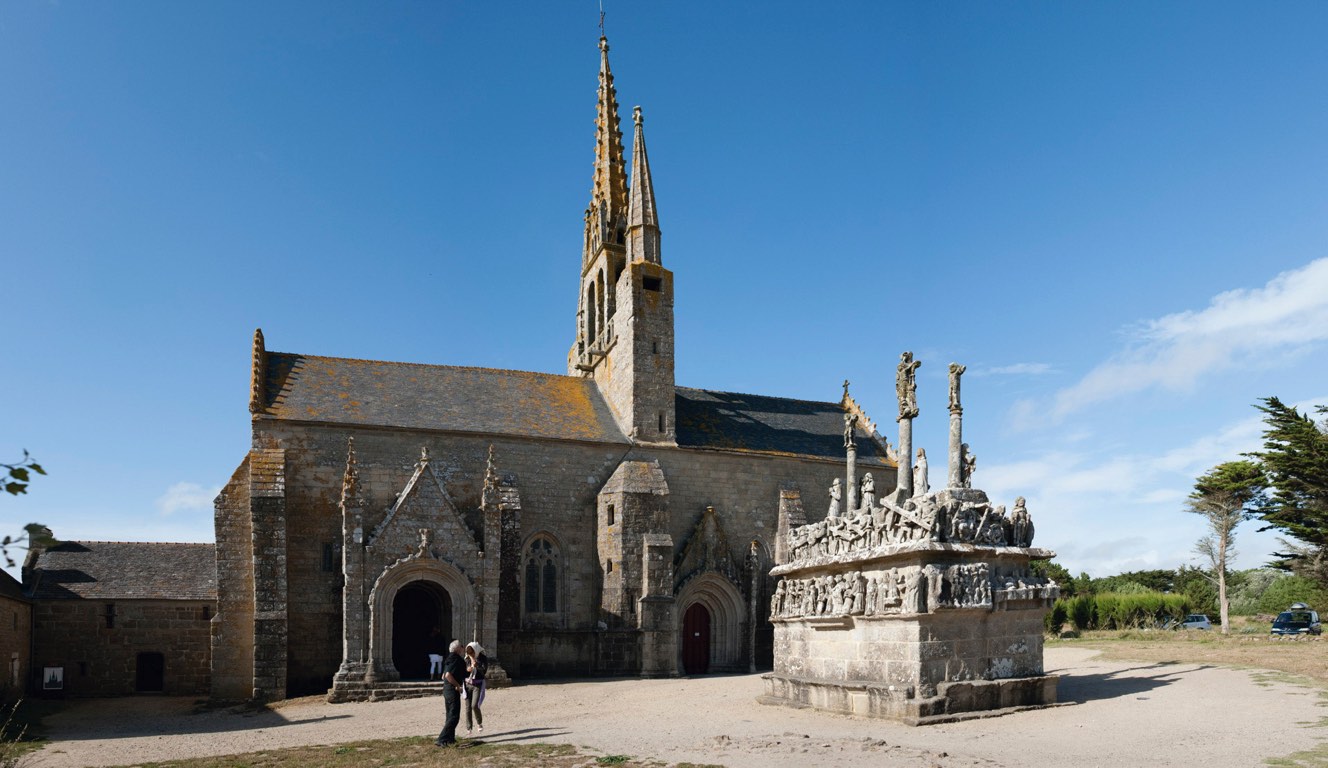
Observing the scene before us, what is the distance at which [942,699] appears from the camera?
13.6 metres

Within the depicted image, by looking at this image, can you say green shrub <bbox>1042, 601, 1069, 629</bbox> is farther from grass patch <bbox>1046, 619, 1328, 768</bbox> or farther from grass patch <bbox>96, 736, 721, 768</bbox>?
grass patch <bbox>96, 736, 721, 768</bbox>

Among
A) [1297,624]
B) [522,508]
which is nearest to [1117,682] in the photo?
[522,508]

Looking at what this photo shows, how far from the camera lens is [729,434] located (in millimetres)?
30016

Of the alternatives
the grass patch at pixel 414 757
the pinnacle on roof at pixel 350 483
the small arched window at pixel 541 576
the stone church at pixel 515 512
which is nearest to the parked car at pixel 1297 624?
the stone church at pixel 515 512

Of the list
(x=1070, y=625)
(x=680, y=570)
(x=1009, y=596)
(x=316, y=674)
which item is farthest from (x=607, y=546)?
(x=1070, y=625)

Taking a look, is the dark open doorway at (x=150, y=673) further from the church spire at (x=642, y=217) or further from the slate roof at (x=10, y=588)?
the church spire at (x=642, y=217)

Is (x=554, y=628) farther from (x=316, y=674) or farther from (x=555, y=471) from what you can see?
(x=316, y=674)

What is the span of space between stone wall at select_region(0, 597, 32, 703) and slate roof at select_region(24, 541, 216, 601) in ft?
3.57

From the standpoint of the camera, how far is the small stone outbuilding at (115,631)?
25.0m

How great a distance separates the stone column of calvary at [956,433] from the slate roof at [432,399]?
13304 mm

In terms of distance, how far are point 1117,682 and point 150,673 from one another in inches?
922

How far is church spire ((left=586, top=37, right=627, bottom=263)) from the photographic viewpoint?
1378 inches

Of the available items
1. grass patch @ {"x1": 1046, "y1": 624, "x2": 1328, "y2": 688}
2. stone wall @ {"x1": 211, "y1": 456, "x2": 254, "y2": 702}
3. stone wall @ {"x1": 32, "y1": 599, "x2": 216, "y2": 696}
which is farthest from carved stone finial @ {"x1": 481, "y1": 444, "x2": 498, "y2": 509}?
grass patch @ {"x1": 1046, "y1": 624, "x2": 1328, "y2": 688}

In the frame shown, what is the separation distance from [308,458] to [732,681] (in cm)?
1192
